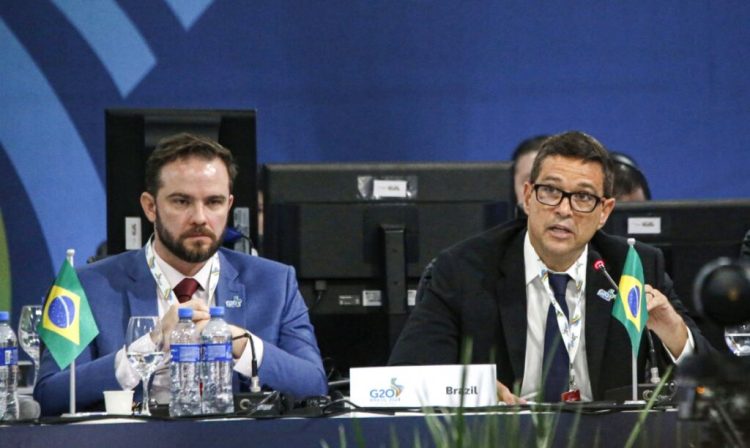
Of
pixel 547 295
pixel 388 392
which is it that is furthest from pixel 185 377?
pixel 547 295

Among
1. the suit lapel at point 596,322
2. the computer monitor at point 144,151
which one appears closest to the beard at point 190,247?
the computer monitor at point 144,151

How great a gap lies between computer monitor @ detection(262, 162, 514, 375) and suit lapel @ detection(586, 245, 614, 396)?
556 millimetres

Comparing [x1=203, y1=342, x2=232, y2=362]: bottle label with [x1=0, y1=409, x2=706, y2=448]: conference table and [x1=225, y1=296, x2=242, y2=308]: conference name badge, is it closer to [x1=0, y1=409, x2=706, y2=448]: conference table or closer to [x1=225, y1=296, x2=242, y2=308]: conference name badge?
[x1=0, y1=409, x2=706, y2=448]: conference table

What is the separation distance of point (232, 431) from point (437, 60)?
3786 millimetres

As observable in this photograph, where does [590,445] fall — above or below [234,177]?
below

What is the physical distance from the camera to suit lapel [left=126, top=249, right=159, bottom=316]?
130 inches

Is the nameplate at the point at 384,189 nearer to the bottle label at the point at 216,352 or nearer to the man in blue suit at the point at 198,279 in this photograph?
the man in blue suit at the point at 198,279

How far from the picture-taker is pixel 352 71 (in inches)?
235

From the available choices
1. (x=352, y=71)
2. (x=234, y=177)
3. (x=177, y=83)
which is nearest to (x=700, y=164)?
(x=352, y=71)

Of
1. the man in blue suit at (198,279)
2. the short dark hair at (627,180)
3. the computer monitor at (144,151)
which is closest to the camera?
the man in blue suit at (198,279)

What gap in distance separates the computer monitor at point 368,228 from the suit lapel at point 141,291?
1.95 ft

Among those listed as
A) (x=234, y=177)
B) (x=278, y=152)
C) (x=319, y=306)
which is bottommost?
(x=319, y=306)

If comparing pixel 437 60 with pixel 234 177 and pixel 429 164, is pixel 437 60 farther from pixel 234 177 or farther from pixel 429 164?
pixel 234 177

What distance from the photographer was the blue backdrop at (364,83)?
5.84 meters
